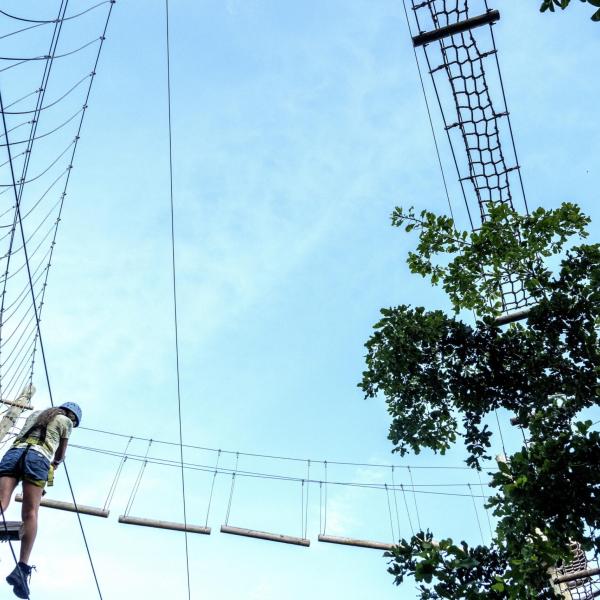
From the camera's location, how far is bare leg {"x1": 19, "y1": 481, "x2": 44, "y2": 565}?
9.08 ft

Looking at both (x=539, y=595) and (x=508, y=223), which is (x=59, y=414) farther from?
(x=508, y=223)

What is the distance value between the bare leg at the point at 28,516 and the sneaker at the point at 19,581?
0.20 feet

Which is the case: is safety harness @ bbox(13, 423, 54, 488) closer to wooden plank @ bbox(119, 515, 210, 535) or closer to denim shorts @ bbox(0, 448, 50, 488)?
denim shorts @ bbox(0, 448, 50, 488)

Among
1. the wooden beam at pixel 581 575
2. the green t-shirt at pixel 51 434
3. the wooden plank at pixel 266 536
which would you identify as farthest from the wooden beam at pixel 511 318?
the wooden plank at pixel 266 536

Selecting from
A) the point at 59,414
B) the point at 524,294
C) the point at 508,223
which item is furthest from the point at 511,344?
the point at 59,414

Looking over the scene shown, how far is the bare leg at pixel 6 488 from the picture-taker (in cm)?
285

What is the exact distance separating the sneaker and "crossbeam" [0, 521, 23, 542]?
0.52 ft

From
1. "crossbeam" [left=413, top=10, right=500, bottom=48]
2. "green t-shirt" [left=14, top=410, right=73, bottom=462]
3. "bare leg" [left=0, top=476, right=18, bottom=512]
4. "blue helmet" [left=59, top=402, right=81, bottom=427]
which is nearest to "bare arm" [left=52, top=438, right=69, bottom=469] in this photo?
"green t-shirt" [left=14, top=410, right=73, bottom=462]

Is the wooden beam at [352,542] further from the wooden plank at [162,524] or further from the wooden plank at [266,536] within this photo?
the wooden plank at [162,524]

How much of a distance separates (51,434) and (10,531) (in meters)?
0.57

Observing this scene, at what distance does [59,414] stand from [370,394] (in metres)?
2.46

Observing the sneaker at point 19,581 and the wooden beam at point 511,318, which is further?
the wooden beam at point 511,318

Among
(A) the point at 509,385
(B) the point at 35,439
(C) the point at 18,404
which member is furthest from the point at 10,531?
(C) the point at 18,404

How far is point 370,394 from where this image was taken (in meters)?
4.65
